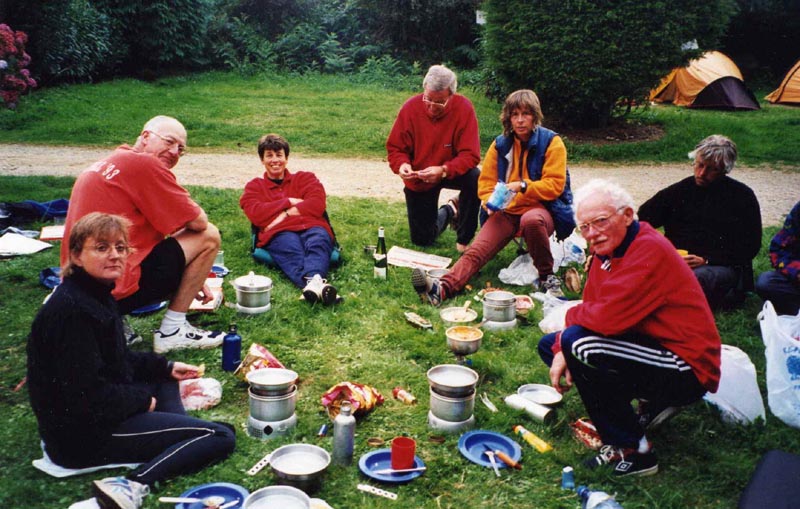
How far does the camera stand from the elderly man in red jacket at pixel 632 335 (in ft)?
11.3

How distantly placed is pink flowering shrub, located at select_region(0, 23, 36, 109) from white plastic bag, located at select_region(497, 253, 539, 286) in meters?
6.61

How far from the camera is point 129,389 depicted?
340 cm

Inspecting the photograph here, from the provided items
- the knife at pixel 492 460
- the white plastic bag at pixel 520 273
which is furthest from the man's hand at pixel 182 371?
the white plastic bag at pixel 520 273

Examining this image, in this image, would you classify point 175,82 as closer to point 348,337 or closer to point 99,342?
point 348,337

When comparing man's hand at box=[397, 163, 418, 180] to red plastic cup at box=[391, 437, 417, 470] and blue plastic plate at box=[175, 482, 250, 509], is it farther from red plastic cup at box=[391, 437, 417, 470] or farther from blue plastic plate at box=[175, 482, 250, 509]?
blue plastic plate at box=[175, 482, 250, 509]

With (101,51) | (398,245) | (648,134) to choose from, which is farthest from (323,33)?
(398,245)

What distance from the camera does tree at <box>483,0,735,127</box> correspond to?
11094mm

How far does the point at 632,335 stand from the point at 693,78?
50.9 ft

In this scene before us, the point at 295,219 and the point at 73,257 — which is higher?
the point at 73,257

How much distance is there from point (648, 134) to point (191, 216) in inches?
407

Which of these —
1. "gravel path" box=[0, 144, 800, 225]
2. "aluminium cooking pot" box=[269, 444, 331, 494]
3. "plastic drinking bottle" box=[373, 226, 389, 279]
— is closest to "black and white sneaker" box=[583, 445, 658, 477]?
"aluminium cooking pot" box=[269, 444, 331, 494]

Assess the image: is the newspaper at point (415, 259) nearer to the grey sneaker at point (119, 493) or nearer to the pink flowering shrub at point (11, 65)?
the grey sneaker at point (119, 493)

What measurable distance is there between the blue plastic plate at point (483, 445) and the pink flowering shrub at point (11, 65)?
7.64 meters

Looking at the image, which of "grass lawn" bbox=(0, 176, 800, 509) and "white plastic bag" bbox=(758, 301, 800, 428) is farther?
"white plastic bag" bbox=(758, 301, 800, 428)
